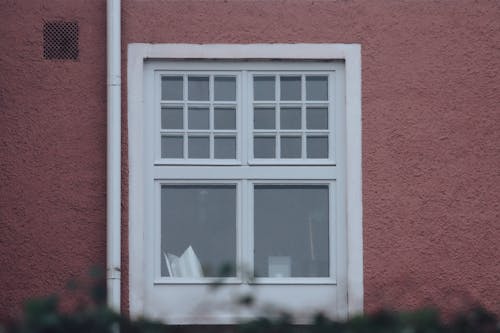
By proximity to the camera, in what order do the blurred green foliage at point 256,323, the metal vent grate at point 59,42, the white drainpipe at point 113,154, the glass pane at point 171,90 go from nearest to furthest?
the blurred green foliage at point 256,323
the white drainpipe at point 113,154
the metal vent grate at point 59,42
the glass pane at point 171,90

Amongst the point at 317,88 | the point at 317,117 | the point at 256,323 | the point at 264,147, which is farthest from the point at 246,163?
the point at 256,323

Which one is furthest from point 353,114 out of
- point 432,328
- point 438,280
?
point 432,328

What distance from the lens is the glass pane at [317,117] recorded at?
24.1 ft

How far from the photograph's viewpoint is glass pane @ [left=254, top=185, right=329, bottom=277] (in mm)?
7312

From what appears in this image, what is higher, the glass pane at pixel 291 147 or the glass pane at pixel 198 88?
the glass pane at pixel 198 88

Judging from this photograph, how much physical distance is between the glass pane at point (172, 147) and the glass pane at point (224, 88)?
0.35 m

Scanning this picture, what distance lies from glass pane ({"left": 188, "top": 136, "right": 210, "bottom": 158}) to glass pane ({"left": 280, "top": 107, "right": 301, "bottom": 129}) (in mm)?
478

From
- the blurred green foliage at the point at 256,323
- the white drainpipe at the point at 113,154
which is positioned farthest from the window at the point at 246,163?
the blurred green foliage at the point at 256,323

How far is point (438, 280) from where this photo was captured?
7.13 m

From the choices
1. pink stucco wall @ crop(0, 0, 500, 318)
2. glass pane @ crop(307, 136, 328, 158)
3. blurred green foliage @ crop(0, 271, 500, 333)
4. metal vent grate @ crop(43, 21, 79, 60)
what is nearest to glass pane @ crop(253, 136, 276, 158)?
glass pane @ crop(307, 136, 328, 158)

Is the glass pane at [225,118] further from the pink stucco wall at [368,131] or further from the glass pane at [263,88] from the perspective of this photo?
the pink stucco wall at [368,131]

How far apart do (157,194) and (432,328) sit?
4062 millimetres

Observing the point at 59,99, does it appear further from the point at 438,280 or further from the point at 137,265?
the point at 438,280

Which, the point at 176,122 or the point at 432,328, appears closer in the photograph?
the point at 432,328
